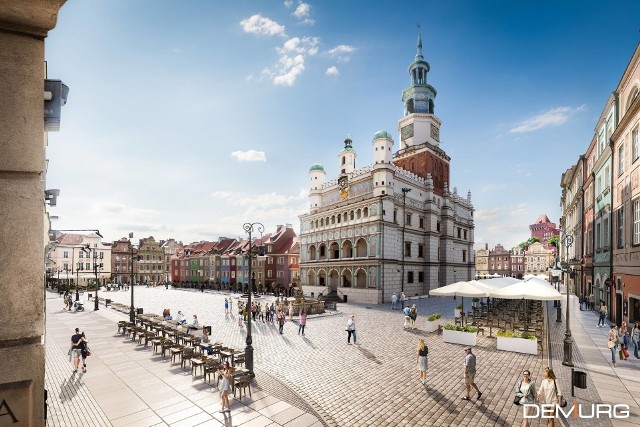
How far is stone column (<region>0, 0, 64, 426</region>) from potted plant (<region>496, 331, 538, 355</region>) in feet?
62.2

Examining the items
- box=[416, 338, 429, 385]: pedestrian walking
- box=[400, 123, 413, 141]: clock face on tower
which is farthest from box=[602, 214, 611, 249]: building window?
box=[400, 123, 413, 141]: clock face on tower

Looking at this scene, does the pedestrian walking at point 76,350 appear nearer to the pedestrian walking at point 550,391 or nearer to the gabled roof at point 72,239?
the pedestrian walking at point 550,391

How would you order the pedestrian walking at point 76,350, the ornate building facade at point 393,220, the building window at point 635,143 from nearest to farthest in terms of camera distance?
the pedestrian walking at point 76,350
the building window at point 635,143
the ornate building facade at point 393,220

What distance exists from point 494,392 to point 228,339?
14550 mm

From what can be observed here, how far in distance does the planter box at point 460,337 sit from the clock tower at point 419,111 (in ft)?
128

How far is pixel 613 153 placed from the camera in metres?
24.3

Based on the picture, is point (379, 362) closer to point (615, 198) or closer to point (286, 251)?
point (615, 198)

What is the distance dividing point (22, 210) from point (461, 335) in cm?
1978

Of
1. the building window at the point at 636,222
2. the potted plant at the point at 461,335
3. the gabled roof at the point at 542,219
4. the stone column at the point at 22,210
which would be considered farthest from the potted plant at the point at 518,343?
the gabled roof at the point at 542,219

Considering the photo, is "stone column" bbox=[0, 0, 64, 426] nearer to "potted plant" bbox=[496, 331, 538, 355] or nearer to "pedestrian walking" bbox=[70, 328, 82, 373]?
"pedestrian walking" bbox=[70, 328, 82, 373]

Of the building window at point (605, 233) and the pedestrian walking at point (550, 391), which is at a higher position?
the building window at point (605, 233)

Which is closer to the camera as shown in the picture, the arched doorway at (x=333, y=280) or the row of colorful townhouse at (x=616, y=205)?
the row of colorful townhouse at (x=616, y=205)

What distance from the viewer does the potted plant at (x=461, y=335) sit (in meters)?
18.1

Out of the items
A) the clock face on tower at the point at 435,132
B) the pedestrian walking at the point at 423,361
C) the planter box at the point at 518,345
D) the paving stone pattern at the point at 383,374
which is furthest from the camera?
the clock face on tower at the point at 435,132
